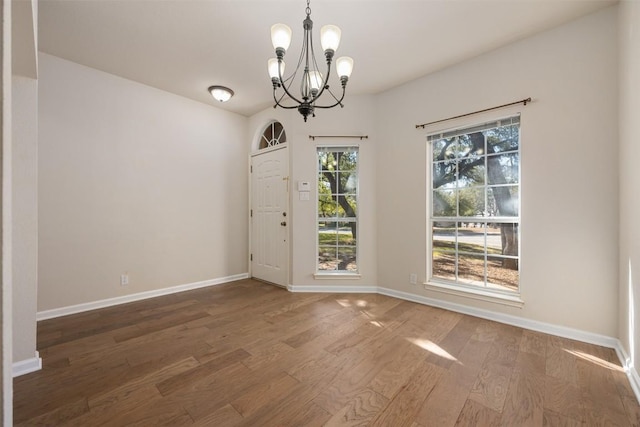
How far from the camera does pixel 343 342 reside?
234 centimetres

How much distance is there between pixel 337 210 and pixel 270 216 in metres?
1.15

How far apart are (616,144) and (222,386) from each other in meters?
3.58

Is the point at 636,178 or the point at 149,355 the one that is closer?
the point at 636,178

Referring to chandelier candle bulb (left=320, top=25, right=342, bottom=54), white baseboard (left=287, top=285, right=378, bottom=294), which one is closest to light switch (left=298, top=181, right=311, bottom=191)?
white baseboard (left=287, top=285, right=378, bottom=294)

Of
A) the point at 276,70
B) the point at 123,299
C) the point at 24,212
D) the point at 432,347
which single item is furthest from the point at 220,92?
the point at 432,347

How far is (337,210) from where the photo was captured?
3881 millimetres

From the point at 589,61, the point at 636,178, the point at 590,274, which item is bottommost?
the point at 590,274

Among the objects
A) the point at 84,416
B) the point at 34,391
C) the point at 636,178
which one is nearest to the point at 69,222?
the point at 34,391

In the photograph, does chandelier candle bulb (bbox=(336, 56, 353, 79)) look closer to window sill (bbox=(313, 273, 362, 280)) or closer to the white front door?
the white front door

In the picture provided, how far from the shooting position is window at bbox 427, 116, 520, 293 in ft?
9.01

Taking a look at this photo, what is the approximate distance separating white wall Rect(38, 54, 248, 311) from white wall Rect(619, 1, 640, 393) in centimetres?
448

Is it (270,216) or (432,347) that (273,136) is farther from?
(432,347)

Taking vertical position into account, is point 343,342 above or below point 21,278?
below

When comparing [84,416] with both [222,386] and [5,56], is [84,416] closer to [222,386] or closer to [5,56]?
[222,386]
